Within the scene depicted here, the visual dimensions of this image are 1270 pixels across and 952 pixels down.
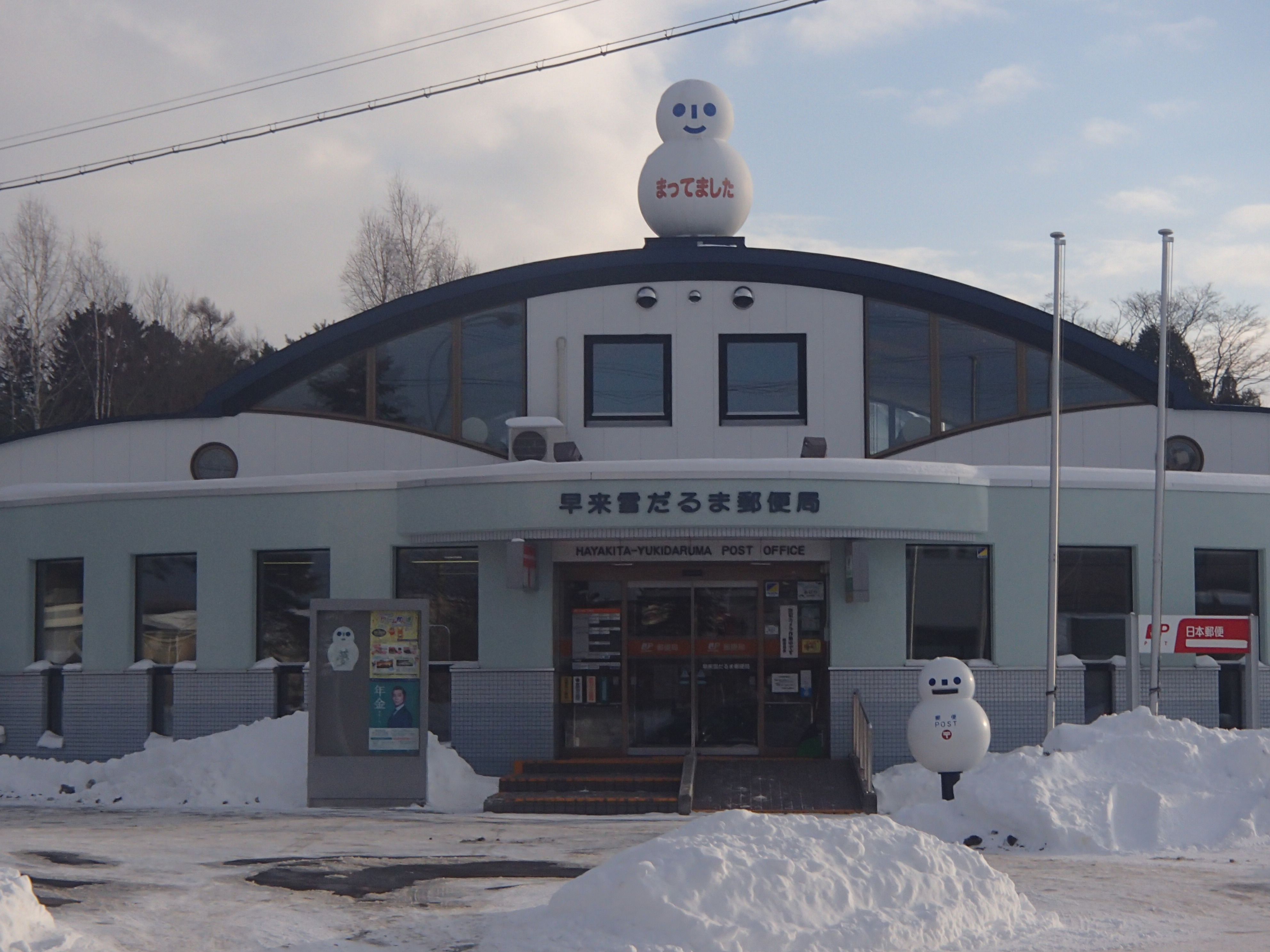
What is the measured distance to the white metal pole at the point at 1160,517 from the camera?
1778 cm

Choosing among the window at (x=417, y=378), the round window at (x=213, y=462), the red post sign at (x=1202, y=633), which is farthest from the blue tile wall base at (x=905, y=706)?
the round window at (x=213, y=462)

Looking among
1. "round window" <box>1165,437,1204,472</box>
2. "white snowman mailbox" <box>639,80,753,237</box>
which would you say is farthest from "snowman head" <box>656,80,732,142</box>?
"round window" <box>1165,437,1204,472</box>

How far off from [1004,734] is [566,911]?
431 inches

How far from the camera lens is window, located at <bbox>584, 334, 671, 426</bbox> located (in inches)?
881

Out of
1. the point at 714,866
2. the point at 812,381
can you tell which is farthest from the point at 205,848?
the point at 812,381

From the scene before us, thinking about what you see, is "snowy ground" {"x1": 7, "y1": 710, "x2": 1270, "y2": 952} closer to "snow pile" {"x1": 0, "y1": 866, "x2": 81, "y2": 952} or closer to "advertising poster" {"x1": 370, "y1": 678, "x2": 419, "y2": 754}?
"snow pile" {"x1": 0, "y1": 866, "x2": 81, "y2": 952}

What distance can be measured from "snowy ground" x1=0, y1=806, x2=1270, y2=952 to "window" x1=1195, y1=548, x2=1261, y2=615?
730cm

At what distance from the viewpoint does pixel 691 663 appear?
64.2 feet

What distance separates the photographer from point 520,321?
2267 cm

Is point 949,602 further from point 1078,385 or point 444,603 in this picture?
point 444,603

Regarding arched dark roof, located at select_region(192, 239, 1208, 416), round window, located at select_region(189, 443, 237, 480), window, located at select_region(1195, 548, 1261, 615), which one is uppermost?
arched dark roof, located at select_region(192, 239, 1208, 416)

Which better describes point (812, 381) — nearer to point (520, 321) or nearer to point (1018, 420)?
point (1018, 420)

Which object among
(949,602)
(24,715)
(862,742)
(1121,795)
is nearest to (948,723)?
(1121,795)

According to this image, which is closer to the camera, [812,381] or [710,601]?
[710,601]
